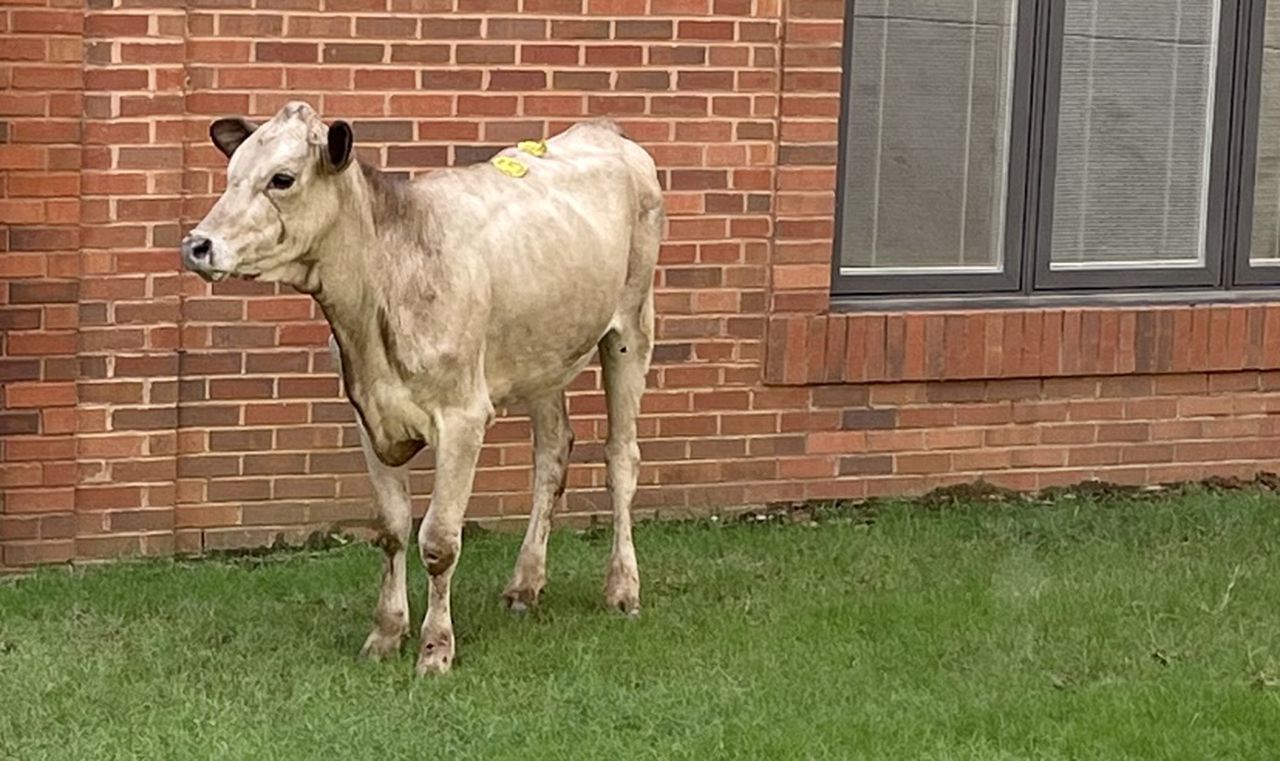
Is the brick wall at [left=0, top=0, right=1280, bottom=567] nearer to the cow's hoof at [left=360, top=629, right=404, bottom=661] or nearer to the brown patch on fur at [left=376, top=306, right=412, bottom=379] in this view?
the cow's hoof at [left=360, top=629, right=404, bottom=661]

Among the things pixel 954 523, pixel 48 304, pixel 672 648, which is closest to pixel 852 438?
pixel 954 523

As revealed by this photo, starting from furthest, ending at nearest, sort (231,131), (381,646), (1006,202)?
1. (1006,202)
2. (381,646)
3. (231,131)

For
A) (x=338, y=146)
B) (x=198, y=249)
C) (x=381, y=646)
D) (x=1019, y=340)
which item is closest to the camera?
(x=198, y=249)

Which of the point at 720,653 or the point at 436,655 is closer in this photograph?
the point at 436,655

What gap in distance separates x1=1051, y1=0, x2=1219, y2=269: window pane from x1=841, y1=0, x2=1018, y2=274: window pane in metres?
0.29

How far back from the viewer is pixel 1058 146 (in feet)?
33.4

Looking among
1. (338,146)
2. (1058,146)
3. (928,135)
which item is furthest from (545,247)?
(1058,146)

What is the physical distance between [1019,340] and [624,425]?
227 centimetres

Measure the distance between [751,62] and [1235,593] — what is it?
257 cm

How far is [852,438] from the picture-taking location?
985cm

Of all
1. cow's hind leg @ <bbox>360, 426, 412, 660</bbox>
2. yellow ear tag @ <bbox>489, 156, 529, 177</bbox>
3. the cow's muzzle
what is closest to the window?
yellow ear tag @ <bbox>489, 156, 529, 177</bbox>

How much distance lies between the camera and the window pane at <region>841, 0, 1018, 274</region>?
9867 mm

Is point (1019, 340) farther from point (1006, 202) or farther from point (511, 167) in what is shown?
point (511, 167)

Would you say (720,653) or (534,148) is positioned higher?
(534,148)
